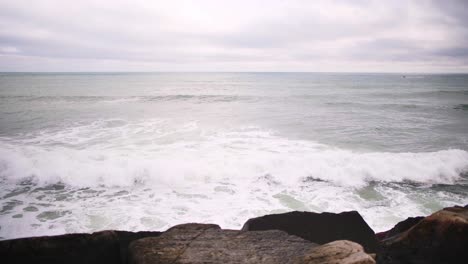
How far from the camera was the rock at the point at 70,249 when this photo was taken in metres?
2.95

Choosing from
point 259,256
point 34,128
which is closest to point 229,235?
point 259,256

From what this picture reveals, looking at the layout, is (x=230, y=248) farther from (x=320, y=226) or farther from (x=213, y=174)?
(x=213, y=174)

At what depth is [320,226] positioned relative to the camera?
4336 millimetres

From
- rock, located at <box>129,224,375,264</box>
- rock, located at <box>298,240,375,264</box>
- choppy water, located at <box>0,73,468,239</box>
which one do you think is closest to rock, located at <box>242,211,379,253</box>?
rock, located at <box>129,224,375,264</box>

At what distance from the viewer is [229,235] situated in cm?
341

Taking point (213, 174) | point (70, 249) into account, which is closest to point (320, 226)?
point (70, 249)

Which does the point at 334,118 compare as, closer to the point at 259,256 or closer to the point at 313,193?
the point at 313,193

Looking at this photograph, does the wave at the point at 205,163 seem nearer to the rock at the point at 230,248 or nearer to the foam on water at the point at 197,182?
the foam on water at the point at 197,182

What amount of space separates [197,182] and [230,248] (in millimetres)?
6558

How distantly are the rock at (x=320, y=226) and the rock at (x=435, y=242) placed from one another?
98cm

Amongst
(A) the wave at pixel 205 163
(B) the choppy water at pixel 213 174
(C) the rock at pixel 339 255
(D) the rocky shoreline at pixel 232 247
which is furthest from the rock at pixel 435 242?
(A) the wave at pixel 205 163

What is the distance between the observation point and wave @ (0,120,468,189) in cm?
945

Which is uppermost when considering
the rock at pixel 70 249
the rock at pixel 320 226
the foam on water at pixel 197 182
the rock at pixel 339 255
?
the rock at pixel 339 255

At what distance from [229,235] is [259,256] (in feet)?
1.95
